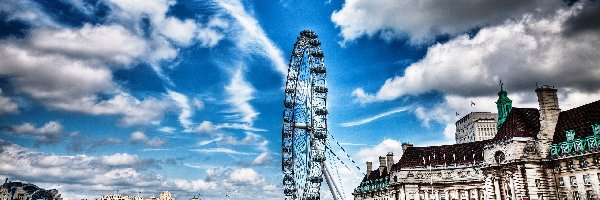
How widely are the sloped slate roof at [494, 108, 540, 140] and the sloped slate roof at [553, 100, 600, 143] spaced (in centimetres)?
310

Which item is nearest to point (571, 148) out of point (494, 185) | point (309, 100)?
point (494, 185)

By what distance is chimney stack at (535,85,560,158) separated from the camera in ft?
225

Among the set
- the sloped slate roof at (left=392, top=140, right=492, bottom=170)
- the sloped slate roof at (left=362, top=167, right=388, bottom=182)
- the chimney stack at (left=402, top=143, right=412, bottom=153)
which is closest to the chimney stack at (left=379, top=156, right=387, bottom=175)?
the sloped slate roof at (left=362, top=167, right=388, bottom=182)

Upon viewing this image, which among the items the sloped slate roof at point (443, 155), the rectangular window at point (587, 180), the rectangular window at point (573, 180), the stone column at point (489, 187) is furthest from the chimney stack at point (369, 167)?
the rectangular window at point (587, 180)

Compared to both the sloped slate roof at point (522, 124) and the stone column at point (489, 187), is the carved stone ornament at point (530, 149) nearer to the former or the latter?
the sloped slate roof at point (522, 124)

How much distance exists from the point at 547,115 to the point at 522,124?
3.91 meters

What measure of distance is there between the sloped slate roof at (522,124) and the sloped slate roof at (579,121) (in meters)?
3.10

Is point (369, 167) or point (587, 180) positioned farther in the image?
point (369, 167)

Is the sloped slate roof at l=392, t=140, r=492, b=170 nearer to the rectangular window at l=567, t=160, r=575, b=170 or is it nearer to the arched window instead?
the arched window

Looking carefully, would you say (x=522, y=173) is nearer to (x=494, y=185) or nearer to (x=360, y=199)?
(x=494, y=185)

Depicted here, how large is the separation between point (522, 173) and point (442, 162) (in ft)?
99.2

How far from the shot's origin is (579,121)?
67.4 metres

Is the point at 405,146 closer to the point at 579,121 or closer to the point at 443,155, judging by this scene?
the point at 443,155

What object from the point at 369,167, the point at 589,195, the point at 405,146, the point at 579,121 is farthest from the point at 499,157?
the point at 369,167
